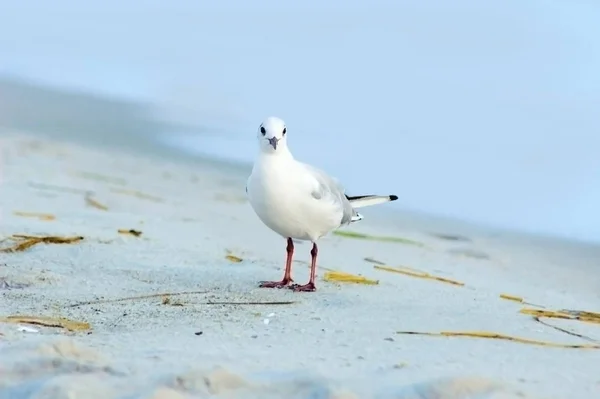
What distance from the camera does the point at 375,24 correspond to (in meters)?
13.7

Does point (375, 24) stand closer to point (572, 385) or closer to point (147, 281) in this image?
point (147, 281)

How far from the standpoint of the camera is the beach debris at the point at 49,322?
3223 mm

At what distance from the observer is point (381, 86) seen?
37.5ft

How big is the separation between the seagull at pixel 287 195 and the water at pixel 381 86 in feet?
9.31

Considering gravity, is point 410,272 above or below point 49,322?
above

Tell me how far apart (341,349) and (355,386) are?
0.45 m

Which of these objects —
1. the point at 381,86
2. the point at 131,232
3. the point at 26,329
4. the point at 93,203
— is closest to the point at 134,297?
the point at 26,329

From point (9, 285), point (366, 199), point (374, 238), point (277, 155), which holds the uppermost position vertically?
point (277, 155)

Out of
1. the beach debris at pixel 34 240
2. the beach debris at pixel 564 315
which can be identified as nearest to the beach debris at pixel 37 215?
the beach debris at pixel 34 240

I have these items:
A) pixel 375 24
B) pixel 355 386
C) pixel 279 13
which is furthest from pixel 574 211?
pixel 279 13

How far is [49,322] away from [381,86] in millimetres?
8470

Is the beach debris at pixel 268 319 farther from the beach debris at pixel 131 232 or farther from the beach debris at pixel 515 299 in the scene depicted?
the beach debris at pixel 131 232

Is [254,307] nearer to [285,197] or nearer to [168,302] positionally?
[168,302]

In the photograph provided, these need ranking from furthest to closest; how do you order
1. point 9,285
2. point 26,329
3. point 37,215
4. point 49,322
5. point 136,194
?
point 136,194, point 37,215, point 9,285, point 49,322, point 26,329
